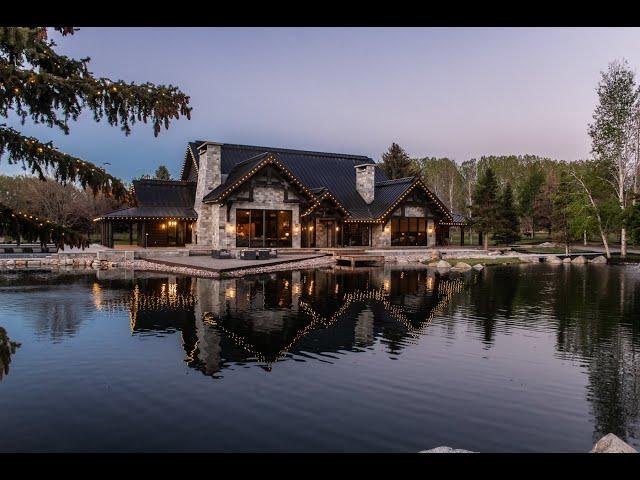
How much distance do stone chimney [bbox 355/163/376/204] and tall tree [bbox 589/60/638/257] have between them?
19.2 metres

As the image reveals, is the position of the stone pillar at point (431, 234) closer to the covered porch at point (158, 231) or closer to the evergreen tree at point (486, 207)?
the evergreen tree at point (486, 207)

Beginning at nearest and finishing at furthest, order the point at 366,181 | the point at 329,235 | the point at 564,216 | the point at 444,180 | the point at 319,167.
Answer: the point at 329,235 < the point at 564,216 < the point at 366,181 < the point at 319,167 < the point at 444,180

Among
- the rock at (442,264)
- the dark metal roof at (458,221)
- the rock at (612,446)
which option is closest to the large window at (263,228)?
the rock at (442,264)

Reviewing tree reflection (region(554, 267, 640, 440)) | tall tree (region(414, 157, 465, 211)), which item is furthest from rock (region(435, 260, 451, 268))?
tall tree (region(414, 157, 465, 211))

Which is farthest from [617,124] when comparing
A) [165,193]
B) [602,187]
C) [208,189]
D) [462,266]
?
[165,193]

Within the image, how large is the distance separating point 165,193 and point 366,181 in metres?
17.1

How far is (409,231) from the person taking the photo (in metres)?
43.2

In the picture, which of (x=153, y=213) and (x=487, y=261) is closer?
(x=487, y=261)

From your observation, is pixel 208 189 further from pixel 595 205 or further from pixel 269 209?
pixel 595 205

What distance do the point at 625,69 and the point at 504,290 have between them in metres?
30.7

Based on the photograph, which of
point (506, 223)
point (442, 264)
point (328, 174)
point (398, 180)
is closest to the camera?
point (442, 264)

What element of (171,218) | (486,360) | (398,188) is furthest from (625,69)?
(486,360)

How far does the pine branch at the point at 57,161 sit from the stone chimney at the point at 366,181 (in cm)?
3890

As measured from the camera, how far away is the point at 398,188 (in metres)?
43.2
